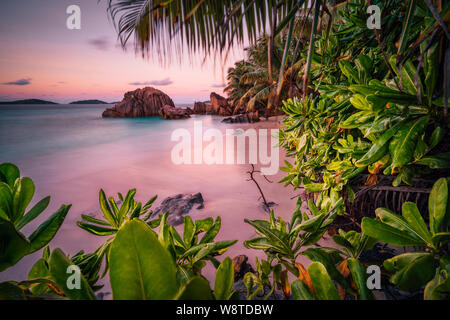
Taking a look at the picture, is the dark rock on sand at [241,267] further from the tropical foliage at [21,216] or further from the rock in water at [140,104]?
the rock in water at [140,104]

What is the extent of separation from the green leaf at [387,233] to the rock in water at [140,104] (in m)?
19.5

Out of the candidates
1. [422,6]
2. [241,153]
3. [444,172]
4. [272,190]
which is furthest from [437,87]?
[241,153]

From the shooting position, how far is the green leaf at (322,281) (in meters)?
0.38

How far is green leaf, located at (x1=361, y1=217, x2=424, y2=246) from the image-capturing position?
49cm

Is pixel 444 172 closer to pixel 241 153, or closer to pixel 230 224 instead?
pixel 230 224

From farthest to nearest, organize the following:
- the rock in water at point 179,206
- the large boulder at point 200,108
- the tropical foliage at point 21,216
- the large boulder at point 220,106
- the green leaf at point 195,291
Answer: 1. the large boulder at point 200,108
2. the large boulder at point 220,106
3. the rock in water at point 179,206
4. the tropical foliage at point 21,216
5. the green leaf at point 195,291

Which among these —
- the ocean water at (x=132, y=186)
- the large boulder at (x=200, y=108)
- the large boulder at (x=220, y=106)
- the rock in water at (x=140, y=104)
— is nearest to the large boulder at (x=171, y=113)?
the rock in water at (x=140, y=104)

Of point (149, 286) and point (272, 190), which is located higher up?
point (149, 286)

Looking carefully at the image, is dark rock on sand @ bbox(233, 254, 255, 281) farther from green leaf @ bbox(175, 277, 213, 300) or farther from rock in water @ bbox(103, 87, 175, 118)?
rock in water @ bbox(103, 87, 175, 118)

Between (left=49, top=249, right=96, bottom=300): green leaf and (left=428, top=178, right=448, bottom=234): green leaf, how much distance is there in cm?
79

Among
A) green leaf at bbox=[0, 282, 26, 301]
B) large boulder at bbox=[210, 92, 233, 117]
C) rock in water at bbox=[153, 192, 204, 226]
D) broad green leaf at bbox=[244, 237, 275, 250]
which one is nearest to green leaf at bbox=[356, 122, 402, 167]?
broad green leaf at bbox=[244, 237, 275, 250]

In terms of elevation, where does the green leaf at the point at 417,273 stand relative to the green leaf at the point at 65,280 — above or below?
below
